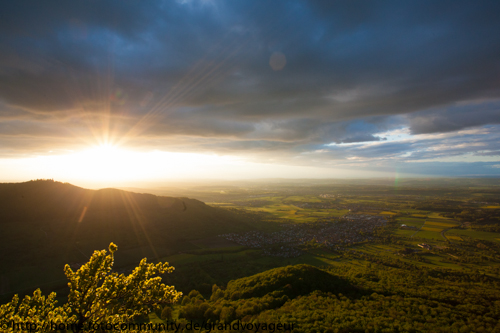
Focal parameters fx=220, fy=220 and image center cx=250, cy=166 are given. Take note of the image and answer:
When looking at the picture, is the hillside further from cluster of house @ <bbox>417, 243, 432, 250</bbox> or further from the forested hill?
cluster of house @ <bbox>417, 243, 432, 250</bbox>

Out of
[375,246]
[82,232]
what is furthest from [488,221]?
[82,232]

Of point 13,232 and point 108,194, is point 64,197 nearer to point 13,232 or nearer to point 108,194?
point 108,194

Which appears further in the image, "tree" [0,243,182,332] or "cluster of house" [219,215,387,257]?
"cluster of house" [219,215,387,257]

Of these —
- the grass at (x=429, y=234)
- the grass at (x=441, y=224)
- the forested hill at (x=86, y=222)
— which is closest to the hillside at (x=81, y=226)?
the forested hill at (x=86, y=222)

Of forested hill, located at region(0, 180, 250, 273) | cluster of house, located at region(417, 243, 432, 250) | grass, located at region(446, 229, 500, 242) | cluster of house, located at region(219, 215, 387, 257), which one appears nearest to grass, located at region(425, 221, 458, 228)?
grass, located at region(446, 229, 500, 242)

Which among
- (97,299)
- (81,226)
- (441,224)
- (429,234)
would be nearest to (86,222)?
(81,226)
